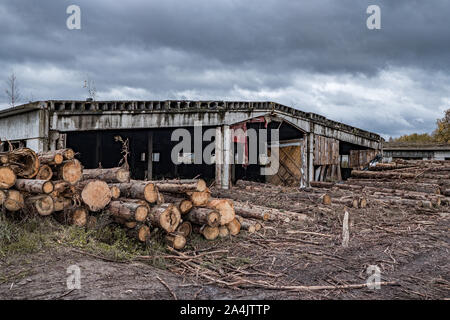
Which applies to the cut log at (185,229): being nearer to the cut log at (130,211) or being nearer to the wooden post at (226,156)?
the cut log at (130,211)

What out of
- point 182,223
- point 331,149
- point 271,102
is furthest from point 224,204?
point 331,149

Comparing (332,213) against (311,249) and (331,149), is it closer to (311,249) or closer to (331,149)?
(311,249)

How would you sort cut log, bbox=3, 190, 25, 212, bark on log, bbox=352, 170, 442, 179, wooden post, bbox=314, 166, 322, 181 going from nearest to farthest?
cut log, bbox=3, 190, 25, 212 → bark on log, bbox=352, 170, 442, 179 → wooden post, bbox=314, 166, 322, 181

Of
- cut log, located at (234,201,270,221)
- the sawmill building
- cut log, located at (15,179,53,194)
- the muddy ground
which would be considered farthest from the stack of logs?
the sawmill building

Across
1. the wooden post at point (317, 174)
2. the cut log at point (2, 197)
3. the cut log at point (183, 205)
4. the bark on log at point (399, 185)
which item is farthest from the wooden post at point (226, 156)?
the cut log at point (2, 197)

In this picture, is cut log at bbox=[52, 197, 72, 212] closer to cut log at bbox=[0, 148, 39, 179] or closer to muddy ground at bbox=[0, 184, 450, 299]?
cut log at bbox=[0, 148, 39, 179]

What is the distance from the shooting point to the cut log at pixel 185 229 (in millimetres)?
7152

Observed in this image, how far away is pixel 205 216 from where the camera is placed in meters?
6.98

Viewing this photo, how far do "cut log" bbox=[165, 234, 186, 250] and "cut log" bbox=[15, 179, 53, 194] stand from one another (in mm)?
2598

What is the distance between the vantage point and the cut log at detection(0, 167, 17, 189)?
649cm

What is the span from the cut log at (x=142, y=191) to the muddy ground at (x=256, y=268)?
1109 mm

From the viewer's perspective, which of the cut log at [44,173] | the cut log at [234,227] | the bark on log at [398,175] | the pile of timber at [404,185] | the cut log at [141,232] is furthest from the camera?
the bark on log at [398,175]

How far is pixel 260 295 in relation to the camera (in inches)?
179
